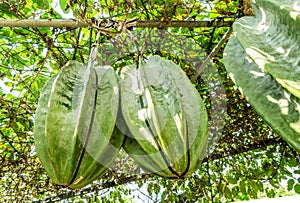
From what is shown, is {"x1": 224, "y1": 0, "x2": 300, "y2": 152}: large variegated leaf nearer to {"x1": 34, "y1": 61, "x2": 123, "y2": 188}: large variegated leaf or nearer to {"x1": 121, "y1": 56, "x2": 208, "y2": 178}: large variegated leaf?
{"x1": 121, "y1": 56, "x2": 208, "y2": 178}: large variegated leaf

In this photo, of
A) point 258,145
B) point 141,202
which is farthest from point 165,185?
point 258,145

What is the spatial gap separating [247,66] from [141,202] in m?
4.00

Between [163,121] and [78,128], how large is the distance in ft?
0.84

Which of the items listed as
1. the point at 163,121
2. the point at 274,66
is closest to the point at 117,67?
the point at 163,121

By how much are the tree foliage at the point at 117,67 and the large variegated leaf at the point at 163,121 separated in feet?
1.28

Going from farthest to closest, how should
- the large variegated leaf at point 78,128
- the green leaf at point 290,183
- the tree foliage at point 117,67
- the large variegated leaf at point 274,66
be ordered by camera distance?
the green leaf at point 290,183 < the tree foliage at point 117,67 < the large variegated leaf at point 78,128 < the large variegated leaf at point 274,66

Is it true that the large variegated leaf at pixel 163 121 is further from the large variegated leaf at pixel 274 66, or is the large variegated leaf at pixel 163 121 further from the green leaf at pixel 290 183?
the green leaf at pixel 290 183

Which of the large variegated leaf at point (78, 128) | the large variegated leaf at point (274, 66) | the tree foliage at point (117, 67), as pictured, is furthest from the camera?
the tree foliage at point (117, 67)

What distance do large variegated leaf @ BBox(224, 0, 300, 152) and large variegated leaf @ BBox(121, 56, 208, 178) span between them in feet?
0.79

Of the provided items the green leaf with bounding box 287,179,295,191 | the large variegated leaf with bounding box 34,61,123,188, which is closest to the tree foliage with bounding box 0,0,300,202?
the green leaf with bounding box 287,179,295,191

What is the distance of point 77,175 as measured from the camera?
1066 millimetres

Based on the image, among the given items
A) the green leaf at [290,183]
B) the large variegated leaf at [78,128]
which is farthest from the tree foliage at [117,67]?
the large variegated leaf at [78,128]

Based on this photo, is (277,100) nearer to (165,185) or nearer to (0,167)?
(0,167)

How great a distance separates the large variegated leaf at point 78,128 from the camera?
103 centimetres
